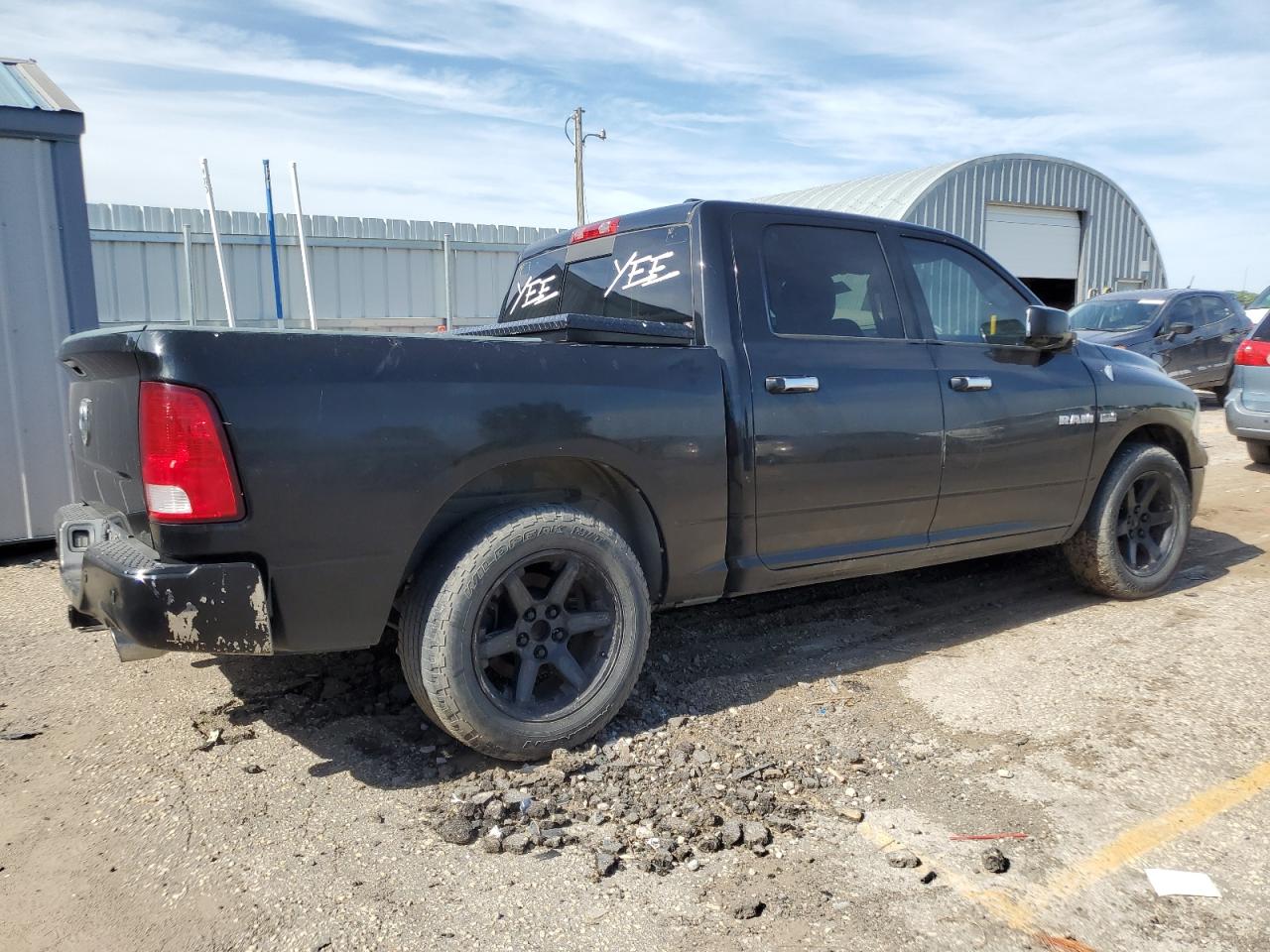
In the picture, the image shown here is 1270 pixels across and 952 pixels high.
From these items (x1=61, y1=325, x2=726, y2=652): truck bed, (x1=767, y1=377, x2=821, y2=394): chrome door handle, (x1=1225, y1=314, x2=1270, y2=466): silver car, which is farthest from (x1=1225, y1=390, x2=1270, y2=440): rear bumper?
(x1=61, y1=325, x2=726, y2=652): truck bed

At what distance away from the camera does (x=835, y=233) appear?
4.15m

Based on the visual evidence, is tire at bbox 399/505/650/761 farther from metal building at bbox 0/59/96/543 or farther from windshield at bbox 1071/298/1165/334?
windshield at bbox 1071/298/1165/334

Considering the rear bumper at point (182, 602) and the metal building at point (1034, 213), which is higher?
the metal building at point (1034, 213)

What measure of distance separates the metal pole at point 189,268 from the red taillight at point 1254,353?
12431 mm

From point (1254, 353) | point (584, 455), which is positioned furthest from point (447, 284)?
point (584, 455)

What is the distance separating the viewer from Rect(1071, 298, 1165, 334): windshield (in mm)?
12945

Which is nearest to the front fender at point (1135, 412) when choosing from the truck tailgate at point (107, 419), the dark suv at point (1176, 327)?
the truck tailgate at point (107, 419)

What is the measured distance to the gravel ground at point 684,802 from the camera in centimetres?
243

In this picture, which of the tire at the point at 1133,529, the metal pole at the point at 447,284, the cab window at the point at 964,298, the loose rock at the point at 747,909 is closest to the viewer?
the loose rock at the point at 747,909

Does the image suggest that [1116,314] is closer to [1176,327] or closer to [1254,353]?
[1176,327]

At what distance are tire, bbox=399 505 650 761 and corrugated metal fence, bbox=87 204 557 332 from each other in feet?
38.3

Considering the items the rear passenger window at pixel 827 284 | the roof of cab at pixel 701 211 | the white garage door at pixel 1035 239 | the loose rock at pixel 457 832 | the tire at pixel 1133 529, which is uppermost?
the white garage door at pixel 1035 239

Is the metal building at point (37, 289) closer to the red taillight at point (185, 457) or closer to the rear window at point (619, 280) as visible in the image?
the rear window at point (619, 280)

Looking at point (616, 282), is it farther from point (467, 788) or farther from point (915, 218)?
point (915, 218)
